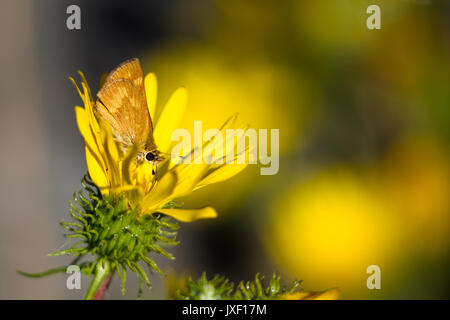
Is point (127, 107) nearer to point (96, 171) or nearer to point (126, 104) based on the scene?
point (126, 104)

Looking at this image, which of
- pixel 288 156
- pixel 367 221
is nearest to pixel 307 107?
pixel 288 156

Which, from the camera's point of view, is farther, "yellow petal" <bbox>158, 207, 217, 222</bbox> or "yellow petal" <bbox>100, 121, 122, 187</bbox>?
"yellow petal" <bbox>100, 121, 122, 187</bbox>

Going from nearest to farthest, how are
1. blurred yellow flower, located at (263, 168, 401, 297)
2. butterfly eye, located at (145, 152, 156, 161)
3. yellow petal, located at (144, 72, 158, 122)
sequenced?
butterfly eye, located at (145, 152, 156, 161)
yellow petal, located at (144, 72, 158, 122)
blurred yellow flower, located at (263, 168, 401, 297)

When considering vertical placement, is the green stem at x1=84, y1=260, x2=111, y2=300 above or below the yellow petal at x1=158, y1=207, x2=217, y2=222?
below

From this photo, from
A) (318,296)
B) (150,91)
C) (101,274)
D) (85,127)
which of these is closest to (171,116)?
(150,91)

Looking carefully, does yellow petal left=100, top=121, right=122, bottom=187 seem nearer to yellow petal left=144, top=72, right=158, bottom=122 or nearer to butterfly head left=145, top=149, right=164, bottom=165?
butterfly head left=145, top=149, right=164, bottom=165

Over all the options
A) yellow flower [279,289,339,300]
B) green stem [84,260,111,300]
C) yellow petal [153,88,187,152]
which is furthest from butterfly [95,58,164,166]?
yellow flower [279,289,339,300]
